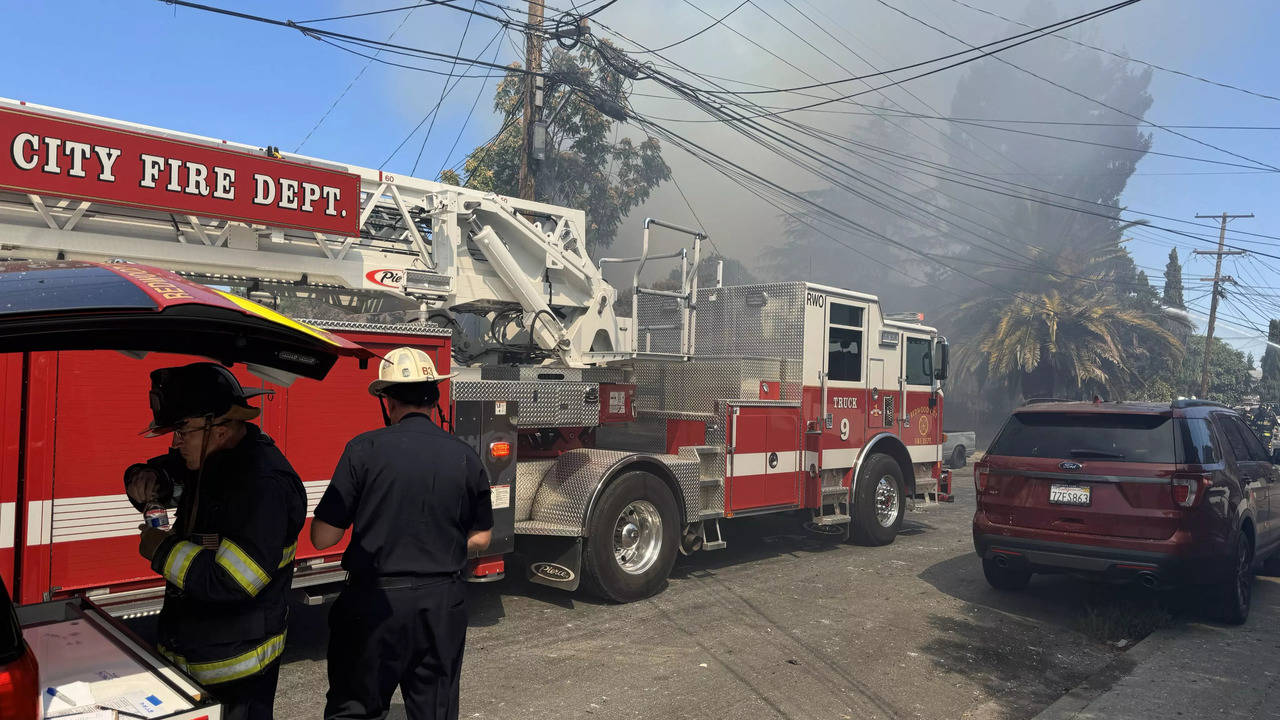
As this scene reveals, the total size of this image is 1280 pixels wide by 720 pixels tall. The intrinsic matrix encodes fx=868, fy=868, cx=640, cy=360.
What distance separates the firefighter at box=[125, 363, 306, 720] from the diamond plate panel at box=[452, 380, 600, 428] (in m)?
3.18

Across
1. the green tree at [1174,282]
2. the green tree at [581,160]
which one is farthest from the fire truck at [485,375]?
the green tree at [1174,282]

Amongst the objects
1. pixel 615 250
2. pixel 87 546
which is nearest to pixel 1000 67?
pixel 615 250

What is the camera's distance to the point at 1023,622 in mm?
6648

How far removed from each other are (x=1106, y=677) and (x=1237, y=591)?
191cm

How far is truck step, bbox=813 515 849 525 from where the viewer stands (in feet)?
29.7

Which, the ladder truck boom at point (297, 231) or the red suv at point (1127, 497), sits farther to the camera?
the red suv at point (1127, 497)

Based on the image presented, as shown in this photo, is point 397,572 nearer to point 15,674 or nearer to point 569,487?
point 15,674

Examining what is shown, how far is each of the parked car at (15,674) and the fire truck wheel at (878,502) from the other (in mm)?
8376

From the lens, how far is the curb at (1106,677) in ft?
15.6

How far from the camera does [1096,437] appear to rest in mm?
6688

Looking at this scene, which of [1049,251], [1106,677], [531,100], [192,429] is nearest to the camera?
[192,429]

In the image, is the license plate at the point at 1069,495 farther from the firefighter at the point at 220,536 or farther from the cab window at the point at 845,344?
the firefighter at the point at 220,536

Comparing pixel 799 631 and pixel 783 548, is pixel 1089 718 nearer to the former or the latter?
pixel 799 631

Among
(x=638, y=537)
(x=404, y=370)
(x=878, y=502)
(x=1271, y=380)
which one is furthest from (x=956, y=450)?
(x=1271, y=380)
